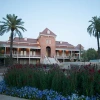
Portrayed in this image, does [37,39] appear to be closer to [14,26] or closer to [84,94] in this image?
[14,26]

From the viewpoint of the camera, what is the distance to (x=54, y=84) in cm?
799

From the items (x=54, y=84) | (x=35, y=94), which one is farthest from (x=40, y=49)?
(x=54, y=84)

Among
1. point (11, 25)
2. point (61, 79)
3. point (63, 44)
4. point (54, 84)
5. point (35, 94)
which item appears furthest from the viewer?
point (63, 44)

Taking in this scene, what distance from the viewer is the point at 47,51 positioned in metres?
Answer: 53.2

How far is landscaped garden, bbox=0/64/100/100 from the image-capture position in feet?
23.0

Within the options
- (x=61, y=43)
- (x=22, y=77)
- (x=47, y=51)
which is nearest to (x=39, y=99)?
(x=22, y=77)

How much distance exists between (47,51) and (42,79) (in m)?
44.8

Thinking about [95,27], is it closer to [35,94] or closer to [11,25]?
[11,25]

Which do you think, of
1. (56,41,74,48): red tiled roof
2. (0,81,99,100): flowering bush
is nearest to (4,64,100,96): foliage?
(0,81,99,100): flowering bush

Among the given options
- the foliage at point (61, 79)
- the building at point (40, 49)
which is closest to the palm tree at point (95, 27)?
the building at point (40, 49)

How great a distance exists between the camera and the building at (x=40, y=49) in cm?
4841

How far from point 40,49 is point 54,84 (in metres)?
43.4

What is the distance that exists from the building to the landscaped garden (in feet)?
124

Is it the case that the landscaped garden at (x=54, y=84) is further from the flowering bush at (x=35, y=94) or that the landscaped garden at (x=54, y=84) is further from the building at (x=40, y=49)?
the building at (x=40, y=49)
